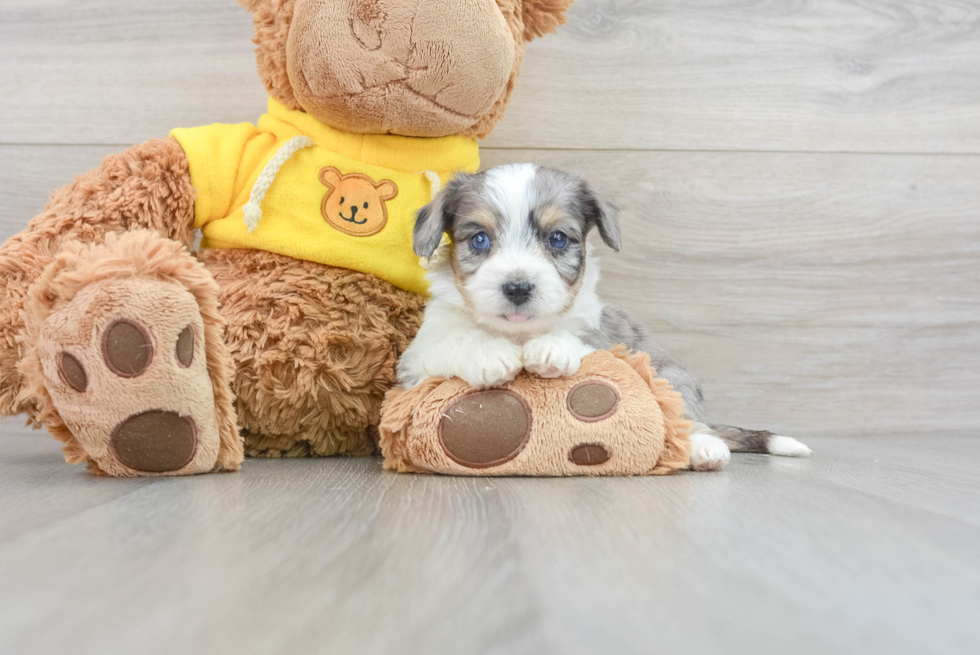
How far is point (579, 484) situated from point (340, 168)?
99cm

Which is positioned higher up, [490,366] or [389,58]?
[389,58]

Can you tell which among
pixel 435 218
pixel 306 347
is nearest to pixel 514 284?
pixel 435 218

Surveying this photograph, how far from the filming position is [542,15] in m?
1.96

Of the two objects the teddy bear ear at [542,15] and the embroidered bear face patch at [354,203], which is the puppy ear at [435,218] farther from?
the teddy bear ear at [542,15]

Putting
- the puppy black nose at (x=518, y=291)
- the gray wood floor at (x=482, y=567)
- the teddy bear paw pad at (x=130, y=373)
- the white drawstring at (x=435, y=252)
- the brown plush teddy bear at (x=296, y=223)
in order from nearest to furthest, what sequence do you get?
the gray wood floor at (x=482, y=567)
the teddy bear paw pad at (x=130, y=373)
the brown plush teddy bear at (x=296, y=223)
the puppy black nose at (x=518, y=291)
the white drawstring at (x=435, y=252)

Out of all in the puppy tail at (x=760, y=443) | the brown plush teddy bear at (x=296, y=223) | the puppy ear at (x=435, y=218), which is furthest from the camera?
the puppy tail at (x=760, y=443)

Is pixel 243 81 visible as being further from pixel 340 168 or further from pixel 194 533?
pixel 194 533

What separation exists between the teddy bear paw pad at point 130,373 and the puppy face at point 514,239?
582 millimetres

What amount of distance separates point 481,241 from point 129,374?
2.64 ft

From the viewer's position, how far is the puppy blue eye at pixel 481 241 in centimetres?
177

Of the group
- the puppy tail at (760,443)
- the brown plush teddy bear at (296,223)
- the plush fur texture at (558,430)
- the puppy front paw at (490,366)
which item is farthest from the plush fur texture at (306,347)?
the puppy tail at (760,443)

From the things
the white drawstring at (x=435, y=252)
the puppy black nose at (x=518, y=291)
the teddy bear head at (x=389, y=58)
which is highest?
the teddy bear head at (x=389, y=58)

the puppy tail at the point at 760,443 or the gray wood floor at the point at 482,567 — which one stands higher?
the gray wood floor at the point at 482,567

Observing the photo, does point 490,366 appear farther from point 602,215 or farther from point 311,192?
point 311,192
